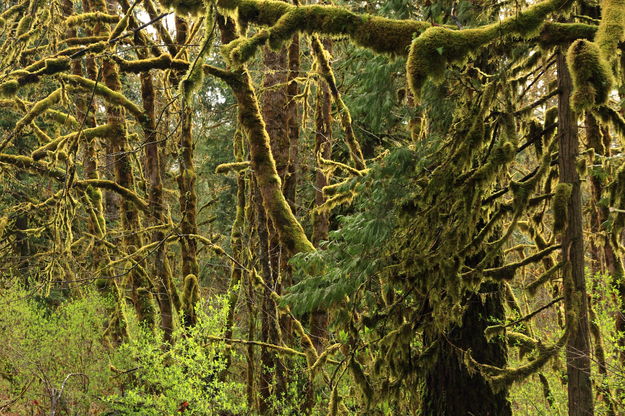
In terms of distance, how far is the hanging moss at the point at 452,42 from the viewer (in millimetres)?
2707

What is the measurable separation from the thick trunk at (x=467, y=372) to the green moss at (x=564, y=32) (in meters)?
2.68

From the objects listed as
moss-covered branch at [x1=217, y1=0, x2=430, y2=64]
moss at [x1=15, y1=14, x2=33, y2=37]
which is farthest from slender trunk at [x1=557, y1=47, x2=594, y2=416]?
moss at [x1=15, y1=14, x2=33, y2=37]

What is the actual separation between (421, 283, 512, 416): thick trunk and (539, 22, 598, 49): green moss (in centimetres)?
268

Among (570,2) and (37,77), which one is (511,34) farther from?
(37,77)

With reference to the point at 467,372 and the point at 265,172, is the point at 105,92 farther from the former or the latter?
the point at 467,372

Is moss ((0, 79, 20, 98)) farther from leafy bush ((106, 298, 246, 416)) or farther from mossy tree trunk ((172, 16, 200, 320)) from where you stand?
leafy bush ((106, 298, 246, 416))

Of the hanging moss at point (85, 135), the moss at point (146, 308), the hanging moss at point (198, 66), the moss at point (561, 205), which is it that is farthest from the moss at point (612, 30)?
the moss at point (146, 308)

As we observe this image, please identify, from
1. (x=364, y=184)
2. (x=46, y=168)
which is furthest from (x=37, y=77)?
(x=364, y=184)

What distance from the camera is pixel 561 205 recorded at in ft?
11.4

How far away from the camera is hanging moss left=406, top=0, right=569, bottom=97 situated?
2.71m

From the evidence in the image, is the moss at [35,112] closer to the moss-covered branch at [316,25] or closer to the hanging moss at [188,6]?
the hanging moss at [188,6]

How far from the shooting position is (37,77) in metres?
5.71

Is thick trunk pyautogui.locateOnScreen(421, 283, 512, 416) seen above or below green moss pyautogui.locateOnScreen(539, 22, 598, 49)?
→ below

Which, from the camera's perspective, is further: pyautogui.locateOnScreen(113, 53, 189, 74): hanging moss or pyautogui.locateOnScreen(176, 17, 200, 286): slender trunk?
pyautogui.locateOnScreen(176, 17, 200, 286): slender trunk
